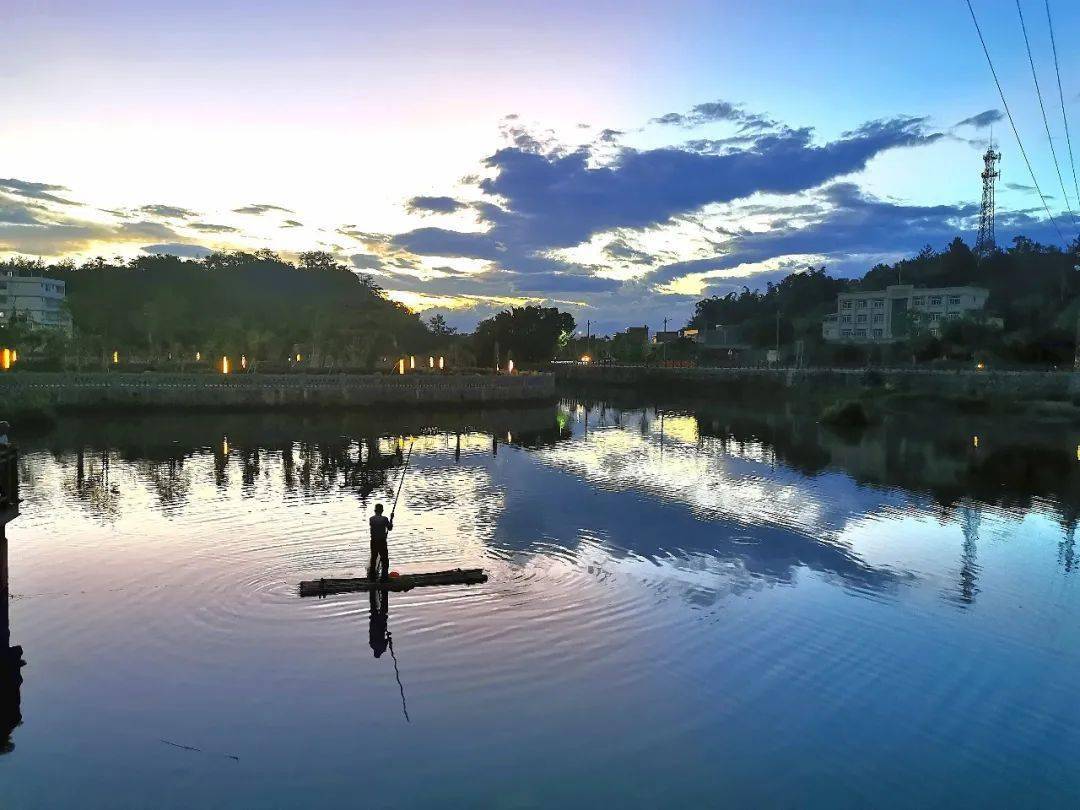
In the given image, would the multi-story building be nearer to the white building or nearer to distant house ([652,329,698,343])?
distant house ([652,329,698,343])

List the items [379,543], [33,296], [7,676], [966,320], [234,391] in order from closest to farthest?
[7,676], [379,543], [234,391], [966,320], [33,296]

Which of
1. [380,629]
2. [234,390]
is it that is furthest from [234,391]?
[380,629]

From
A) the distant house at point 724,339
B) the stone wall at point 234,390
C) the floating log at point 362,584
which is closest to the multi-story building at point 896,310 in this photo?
the distant house at point 724,339

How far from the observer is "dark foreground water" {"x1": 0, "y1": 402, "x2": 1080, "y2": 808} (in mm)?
11859

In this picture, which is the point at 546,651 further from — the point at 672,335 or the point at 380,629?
the point at 672,335

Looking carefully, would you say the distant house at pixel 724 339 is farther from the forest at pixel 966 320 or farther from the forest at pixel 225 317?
the forest at pixel 225 317

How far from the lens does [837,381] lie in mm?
101562

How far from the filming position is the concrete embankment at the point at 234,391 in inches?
2331

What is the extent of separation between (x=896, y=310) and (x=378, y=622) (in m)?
123

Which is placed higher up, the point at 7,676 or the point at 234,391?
the point at 234,391

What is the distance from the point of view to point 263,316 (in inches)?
5812

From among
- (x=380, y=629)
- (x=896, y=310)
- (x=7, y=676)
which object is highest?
(x=896, y=310)

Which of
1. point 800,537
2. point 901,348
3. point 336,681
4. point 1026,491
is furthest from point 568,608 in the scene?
point 901,348

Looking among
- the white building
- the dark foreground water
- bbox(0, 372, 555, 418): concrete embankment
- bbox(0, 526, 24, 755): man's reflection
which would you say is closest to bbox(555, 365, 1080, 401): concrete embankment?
bbox(0, 372, 555, 418): concrete embankment
